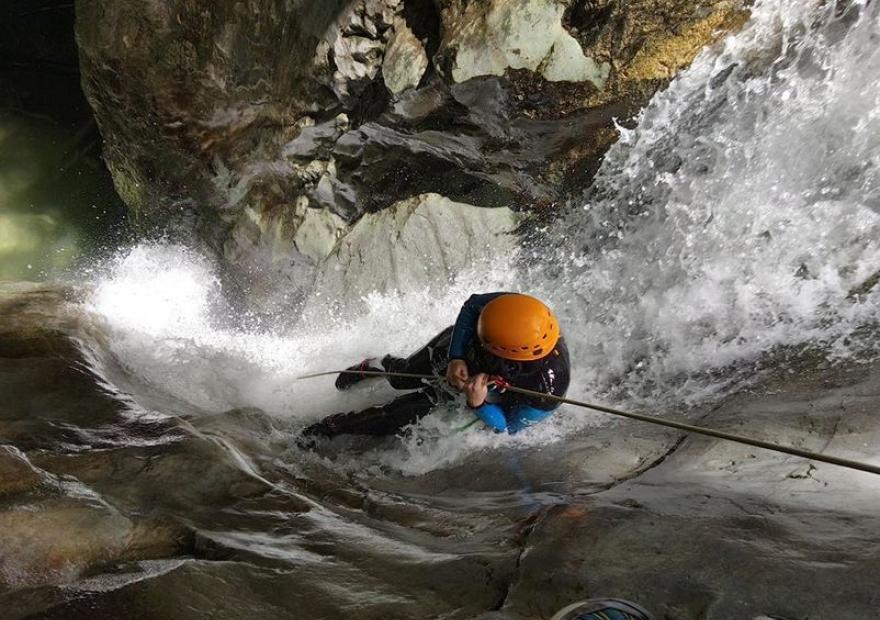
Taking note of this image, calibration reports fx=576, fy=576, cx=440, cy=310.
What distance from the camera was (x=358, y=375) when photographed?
4.81 meters

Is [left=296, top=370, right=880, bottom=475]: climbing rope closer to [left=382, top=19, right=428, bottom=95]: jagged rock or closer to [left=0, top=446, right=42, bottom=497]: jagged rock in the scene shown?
[left=0, top=446, right=42, bottom=497]: jagged rock

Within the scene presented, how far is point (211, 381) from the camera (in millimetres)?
5605

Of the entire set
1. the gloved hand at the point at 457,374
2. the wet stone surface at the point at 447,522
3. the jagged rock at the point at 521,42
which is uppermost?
the jagged rock at the point at 521,42

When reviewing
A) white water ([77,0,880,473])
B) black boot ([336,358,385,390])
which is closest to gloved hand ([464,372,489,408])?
white water ([77,0,880,473])

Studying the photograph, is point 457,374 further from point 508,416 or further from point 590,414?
point 590,414

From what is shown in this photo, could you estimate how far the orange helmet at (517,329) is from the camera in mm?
3432

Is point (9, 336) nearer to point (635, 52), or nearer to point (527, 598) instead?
point (527, 598)

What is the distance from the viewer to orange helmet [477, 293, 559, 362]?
3432 mm

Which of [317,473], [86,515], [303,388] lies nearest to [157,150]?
[303,388]

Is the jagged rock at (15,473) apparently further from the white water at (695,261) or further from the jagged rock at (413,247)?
the jagged rock at (413,247)

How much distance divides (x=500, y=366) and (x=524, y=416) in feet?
1.23

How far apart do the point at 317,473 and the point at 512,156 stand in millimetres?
3397

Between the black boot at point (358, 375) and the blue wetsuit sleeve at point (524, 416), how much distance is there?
1374mm

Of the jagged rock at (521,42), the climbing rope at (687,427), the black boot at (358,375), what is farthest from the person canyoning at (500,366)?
the jagged rock at (521,42)
